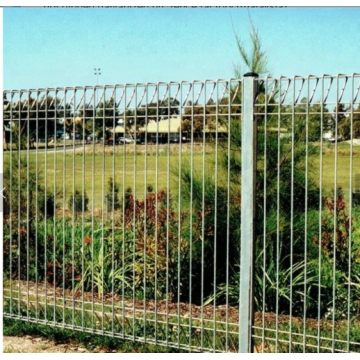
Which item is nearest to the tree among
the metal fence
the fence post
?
the metal fence

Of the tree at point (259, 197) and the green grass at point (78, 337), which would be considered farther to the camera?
the tree at point (259, 197)

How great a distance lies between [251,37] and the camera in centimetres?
604

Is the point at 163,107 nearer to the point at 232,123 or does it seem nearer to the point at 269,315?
the point at 232,123

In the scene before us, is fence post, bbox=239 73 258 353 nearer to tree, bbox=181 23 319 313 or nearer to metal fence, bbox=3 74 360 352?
metal fence, bbox=3 74 360 352

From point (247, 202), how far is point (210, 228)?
1.65 meters

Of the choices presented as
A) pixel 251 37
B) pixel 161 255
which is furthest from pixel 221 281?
pixel 251 37

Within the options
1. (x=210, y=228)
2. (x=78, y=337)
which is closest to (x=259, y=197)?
(x=210, y=228)

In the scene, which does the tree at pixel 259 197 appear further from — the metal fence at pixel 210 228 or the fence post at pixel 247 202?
the fence post at pixel 247 202

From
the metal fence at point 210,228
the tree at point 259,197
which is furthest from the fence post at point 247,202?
the tree at point 259,197

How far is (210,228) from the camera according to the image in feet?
20.0

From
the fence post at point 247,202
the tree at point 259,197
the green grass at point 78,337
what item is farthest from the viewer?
the tree at point 259,197

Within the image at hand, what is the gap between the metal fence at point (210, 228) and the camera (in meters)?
4.61
